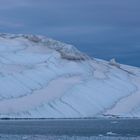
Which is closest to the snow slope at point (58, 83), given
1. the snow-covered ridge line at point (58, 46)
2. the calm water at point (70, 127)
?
the snow-covered ridge line at point (58, 46)

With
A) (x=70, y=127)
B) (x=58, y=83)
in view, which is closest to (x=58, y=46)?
(x=58, y=83)

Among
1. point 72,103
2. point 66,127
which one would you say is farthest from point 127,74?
point 66,127

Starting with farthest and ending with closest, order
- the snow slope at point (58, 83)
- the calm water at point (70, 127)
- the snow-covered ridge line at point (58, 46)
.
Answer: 1. the snow-covered ridge line at point (58, 46)
2. the snow slope at point (58, 83)
3. the calm water at point (70, 127)

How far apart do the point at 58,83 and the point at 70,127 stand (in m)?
16.3

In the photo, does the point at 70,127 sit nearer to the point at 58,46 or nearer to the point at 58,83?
the point at 58,83

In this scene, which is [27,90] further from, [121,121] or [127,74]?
[127,74]

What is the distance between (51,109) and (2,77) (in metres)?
7.68

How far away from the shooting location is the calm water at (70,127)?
74.6 m

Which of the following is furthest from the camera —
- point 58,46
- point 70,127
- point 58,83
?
point 58,46

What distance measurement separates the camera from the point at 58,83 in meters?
102

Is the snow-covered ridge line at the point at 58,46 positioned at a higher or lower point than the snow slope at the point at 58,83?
higher

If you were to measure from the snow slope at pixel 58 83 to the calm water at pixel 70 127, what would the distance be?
136 cm

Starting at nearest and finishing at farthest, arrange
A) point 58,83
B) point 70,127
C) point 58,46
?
point 70,127, point 58,83, point 58,46

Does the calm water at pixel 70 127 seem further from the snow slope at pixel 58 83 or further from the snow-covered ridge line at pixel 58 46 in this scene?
the snow-covered ridge line at pixel 58 46
